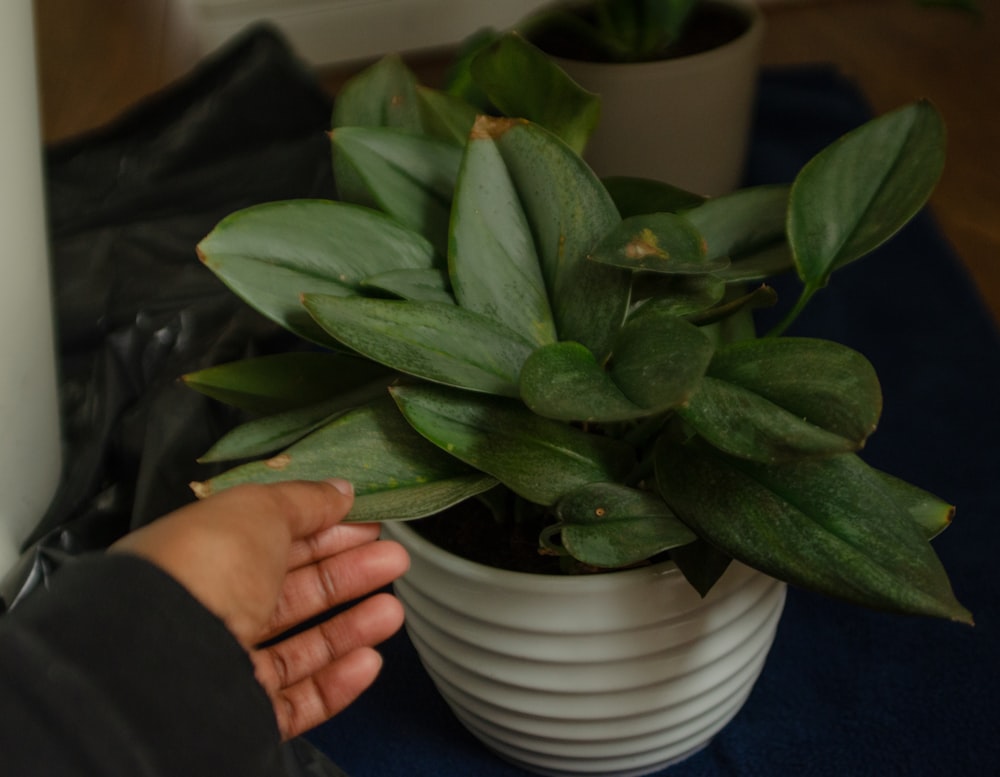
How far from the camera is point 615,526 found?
0.52 metres

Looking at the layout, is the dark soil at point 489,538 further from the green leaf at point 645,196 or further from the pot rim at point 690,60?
the pot rim at point 690,60

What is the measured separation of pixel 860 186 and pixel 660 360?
0.17 metres

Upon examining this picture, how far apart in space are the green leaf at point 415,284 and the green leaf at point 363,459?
6 cm

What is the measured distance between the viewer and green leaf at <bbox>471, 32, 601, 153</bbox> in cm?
63

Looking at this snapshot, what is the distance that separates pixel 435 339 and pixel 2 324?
373 mm

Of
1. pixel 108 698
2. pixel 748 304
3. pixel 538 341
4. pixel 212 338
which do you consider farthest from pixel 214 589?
pixel 212 338

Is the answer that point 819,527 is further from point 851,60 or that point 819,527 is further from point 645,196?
point 851,60

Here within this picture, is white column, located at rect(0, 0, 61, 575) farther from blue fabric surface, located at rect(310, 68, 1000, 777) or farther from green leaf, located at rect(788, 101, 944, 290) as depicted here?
green leaf, located at rect(788, 101, 944, 290)

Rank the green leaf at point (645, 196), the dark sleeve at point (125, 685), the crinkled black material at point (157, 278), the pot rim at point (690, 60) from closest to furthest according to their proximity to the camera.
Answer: the dark sleeve at point (125, 685) < the green leaf at point (645, 196) < the crinkled black material at point (157, 278) < the pot rim at point (690, 60)

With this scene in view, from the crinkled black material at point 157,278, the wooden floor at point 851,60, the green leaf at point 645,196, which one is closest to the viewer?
the green leaf at point 645,196

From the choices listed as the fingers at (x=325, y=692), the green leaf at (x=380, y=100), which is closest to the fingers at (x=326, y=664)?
the fingers at (x=325, y=692)

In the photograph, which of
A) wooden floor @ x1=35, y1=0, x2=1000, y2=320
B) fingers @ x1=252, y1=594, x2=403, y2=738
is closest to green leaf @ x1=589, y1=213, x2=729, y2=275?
fingers @ x1=252, y1=594, x2=403, y2=738

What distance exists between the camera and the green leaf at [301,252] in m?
0.56

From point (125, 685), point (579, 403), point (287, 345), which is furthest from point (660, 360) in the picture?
point (287, 345)
